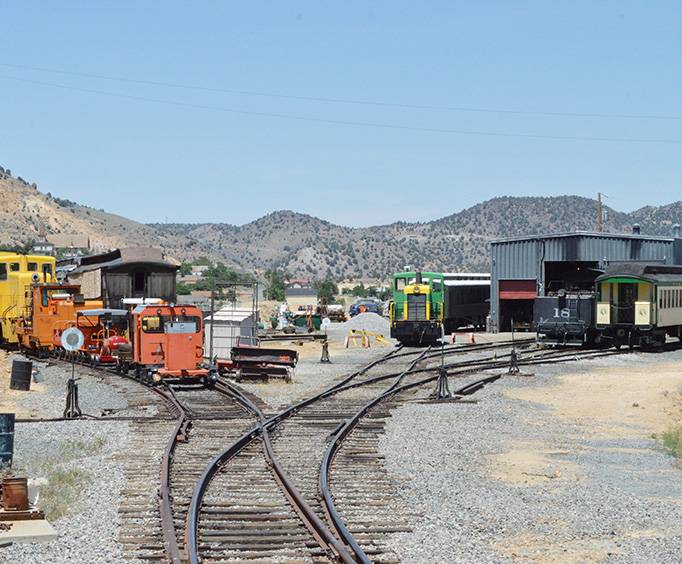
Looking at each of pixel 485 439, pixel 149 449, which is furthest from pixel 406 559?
pixel 485 439

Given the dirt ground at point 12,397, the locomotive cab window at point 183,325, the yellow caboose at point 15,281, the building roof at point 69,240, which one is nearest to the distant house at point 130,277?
the yellow caboose at point 15,281

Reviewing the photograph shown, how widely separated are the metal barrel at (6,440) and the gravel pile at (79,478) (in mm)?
175

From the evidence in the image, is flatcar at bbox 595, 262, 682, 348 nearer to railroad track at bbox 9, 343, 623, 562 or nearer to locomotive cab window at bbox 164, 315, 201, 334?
railroad track at bbox 9, 343, 623, 562

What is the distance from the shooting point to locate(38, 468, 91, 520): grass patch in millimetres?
11048

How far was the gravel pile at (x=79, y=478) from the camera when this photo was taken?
9.44m

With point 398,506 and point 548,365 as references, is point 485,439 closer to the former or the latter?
point 398,506

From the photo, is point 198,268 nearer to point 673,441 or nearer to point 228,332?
point 228,332

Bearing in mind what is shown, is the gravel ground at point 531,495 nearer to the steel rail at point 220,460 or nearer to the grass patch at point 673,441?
the grass patch at point 673,441

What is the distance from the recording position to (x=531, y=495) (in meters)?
12.3

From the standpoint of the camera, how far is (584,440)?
1761cm

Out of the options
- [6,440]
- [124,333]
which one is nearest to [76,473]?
[6,440]

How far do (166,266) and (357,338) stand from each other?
31.3 ft

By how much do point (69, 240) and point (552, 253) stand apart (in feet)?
388

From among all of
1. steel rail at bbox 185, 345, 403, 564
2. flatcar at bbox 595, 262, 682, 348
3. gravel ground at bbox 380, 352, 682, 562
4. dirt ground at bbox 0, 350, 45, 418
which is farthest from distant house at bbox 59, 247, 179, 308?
gravel ground at bbox 380, 352, 682, 562
